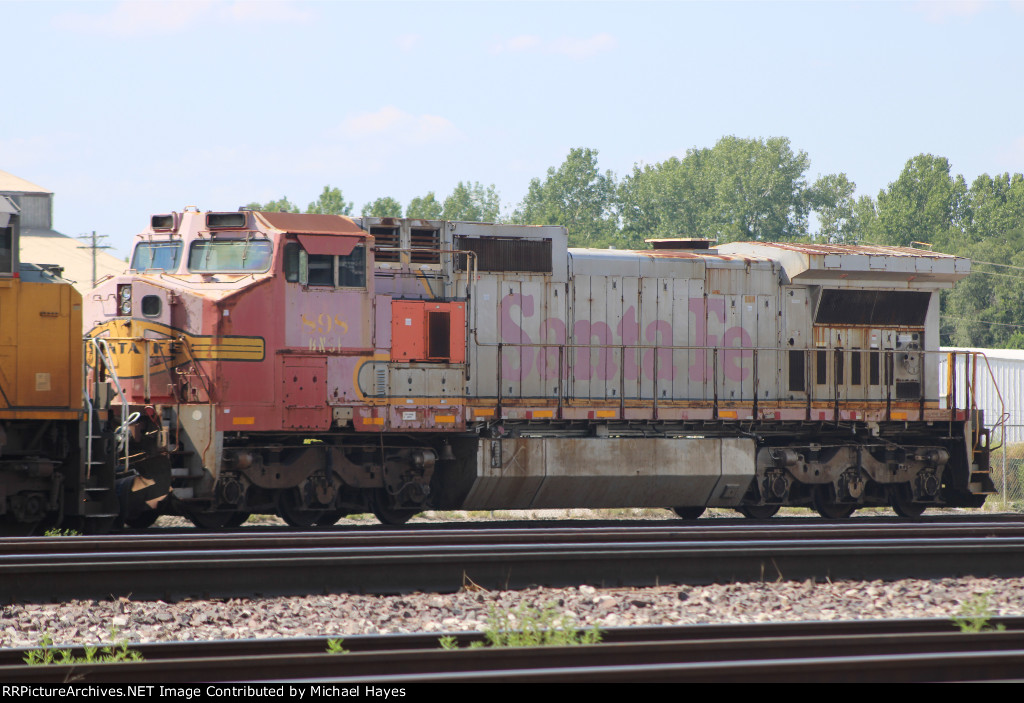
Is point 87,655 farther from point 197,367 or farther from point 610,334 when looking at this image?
point 610,334

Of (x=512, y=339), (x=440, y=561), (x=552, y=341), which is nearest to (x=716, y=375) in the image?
(x=552, y=341)

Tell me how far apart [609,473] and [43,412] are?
6.73 metres

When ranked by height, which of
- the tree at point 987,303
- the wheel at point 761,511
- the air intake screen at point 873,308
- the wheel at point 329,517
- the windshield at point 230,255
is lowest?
the wheel at point 761,511

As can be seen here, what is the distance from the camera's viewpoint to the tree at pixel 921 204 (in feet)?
282

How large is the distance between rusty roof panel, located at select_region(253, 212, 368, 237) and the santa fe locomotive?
0.11 feet

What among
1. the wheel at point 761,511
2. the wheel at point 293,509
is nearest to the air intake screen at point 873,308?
the wheel at point 761,511

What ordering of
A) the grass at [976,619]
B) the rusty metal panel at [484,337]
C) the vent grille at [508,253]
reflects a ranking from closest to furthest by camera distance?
the grass at [976,619]
the rusty metal panel at [484,337]
the vent grille at [508,253]

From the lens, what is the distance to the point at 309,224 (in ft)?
42.5

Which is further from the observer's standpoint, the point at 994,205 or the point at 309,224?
the point at 994,205

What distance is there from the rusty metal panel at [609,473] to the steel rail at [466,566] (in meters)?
3.26

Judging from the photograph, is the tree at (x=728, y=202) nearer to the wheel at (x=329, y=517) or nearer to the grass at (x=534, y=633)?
the wheel at (x=329, y=517)

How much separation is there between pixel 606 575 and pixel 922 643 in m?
3.00
